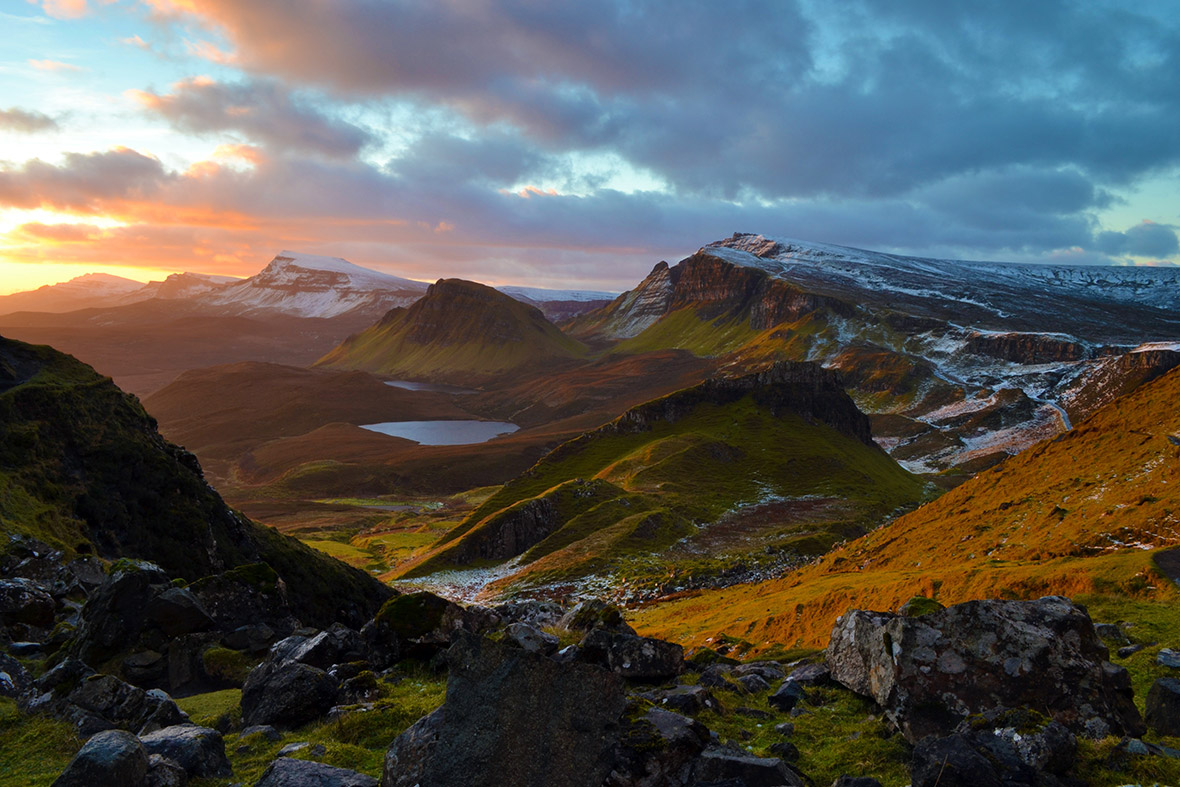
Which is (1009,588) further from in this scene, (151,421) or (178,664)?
(151,421)

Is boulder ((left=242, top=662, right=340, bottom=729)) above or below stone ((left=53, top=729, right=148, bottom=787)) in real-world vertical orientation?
below

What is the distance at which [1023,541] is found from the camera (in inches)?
1393

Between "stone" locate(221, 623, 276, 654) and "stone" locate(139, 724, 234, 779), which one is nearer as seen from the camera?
"stone" locate(139, 724, 234, 779)

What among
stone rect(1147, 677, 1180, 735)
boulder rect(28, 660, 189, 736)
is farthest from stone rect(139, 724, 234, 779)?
stone rect(1147, 677, 1180, 735)

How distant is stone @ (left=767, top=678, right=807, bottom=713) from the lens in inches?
699

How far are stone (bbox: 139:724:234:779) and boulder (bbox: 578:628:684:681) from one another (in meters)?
8.76

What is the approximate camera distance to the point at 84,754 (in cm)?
1072

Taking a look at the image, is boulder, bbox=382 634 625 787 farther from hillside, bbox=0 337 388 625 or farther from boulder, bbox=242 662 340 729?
hillside, bbox=0 337 388 625

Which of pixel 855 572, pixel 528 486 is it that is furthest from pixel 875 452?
pixel 855 572

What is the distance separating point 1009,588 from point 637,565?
2105 inches

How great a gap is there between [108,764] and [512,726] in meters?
6.43

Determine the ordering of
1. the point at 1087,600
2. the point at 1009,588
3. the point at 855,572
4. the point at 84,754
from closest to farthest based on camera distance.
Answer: the point at 84,754 < the point at 1087,600 < the point at 1009,588 < the point at 855,572

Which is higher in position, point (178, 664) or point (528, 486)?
point (178, 664)

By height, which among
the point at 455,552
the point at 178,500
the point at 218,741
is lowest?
the point at 455,552
